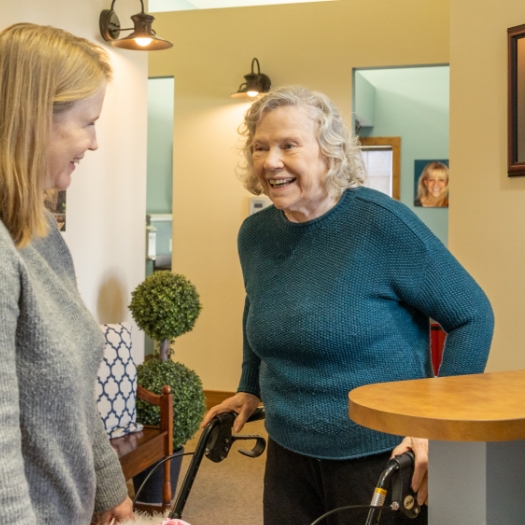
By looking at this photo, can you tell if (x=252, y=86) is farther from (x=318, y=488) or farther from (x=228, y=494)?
(x=318, y=488)

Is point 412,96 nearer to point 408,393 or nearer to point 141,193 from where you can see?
point 141,193

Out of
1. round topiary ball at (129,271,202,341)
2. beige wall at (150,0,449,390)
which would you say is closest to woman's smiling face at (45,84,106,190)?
round topiary ball at (129,271,202,341)

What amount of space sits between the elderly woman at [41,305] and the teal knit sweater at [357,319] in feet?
1.67

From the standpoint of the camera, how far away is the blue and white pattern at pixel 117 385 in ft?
11.5

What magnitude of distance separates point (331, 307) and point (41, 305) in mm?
688

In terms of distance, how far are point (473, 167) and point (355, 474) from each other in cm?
193

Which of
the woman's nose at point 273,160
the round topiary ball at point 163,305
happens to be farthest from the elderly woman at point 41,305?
the round topiary ball at point 163,305

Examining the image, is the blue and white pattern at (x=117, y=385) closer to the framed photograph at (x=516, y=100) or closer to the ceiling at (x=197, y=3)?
the framed photograph at (x=516, y=100)

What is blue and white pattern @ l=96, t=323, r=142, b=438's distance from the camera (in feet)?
11.5

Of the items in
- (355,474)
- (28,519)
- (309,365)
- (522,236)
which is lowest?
(355,474)

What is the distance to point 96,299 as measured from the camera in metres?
3.89

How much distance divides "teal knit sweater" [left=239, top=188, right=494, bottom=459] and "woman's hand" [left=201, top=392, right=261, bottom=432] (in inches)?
5.1

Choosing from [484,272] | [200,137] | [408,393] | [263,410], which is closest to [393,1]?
[200,137]

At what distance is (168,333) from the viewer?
393 cm
